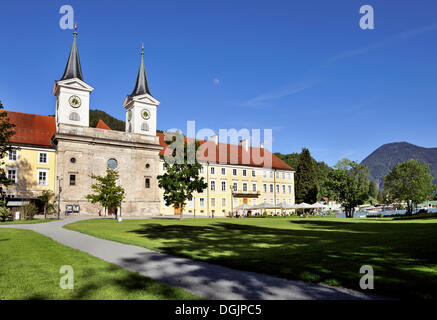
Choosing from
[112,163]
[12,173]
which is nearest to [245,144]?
[112,163]

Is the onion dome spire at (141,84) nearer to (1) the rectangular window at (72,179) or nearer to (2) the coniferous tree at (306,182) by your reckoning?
(1) the rectangular window at (72,179)

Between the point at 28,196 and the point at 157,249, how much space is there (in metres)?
38.0

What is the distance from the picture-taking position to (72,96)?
4894 centimetres

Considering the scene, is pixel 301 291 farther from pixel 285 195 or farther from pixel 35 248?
pixel 285 195

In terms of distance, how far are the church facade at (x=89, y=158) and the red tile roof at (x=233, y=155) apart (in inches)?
27.5

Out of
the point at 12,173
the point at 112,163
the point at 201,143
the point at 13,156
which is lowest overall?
the point at 12,173

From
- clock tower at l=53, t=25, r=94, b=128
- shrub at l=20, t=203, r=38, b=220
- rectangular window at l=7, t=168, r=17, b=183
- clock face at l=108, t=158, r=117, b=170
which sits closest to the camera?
shrub at l=20, t=203, r=38, b=220

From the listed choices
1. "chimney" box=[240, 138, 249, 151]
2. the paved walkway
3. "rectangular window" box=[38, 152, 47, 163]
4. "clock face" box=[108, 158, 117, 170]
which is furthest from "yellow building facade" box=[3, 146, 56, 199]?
the paved walkway

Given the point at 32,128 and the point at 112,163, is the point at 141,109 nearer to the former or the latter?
the point at 112,163

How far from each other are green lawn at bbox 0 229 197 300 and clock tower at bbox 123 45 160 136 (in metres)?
45.7

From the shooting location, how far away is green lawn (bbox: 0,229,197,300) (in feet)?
20.5

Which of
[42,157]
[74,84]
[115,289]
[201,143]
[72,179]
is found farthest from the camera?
[201,143]

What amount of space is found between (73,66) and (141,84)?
11.3 m

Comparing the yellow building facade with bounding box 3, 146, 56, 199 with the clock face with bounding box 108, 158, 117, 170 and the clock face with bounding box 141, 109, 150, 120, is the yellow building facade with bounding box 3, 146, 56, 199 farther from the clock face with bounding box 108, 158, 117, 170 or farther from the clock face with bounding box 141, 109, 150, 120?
the clock face with bounding box 141, 109, 150, 120
